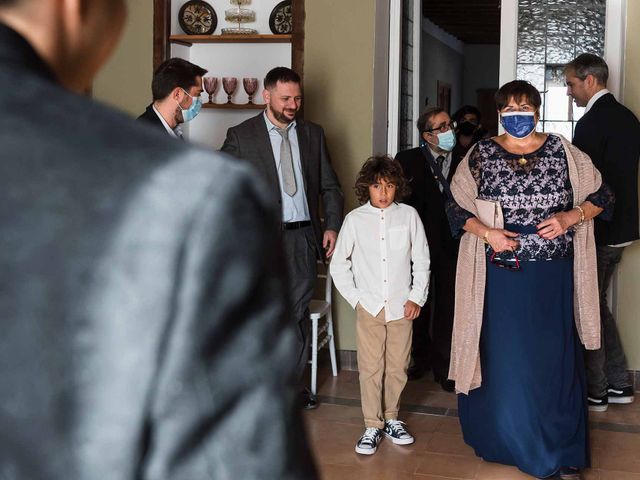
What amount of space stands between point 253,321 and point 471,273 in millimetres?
3228

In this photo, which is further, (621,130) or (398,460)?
(621,130)

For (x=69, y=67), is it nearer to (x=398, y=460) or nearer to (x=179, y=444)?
(x=179, y=444)

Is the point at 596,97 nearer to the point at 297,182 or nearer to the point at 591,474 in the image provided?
the point at 297,182

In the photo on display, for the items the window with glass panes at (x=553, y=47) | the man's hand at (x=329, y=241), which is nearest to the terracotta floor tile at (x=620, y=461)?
the man's hand at (x=329, y=241)

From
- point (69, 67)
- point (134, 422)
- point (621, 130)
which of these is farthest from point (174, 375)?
point (621, 130)

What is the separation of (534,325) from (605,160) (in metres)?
1.22

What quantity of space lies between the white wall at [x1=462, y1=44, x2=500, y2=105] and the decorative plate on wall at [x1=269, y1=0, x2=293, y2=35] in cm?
846

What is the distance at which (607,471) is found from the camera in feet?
12.5

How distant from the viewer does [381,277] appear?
13.1 feet

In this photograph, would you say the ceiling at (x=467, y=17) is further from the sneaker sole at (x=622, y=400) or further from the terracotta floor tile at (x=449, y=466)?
the terracotta floor tile at (x=449, y=466)

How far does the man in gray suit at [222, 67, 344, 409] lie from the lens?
14.9ft

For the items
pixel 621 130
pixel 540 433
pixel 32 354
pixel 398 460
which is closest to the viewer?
pixel 32 354

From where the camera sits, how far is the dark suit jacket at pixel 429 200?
4.87 metres

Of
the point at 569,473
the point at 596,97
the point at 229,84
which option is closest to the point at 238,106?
the point at 229,84
